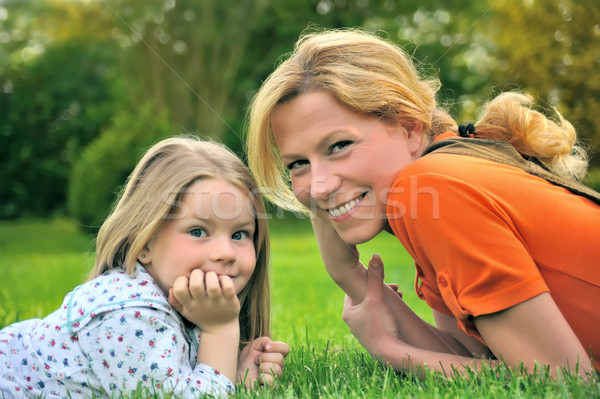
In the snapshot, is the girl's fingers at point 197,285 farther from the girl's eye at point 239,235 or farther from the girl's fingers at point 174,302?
the girl's eye at point 239,235

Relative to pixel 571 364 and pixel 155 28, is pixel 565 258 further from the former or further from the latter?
pixel 155 28

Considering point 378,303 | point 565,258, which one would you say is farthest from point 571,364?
point 378,303

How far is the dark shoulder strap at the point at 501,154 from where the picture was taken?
2678 mm

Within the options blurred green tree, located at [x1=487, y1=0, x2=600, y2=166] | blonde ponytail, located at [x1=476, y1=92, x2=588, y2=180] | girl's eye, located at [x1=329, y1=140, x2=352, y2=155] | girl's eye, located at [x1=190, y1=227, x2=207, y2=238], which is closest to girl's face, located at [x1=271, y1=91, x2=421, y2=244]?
girl's eye, located at [x1=329, y1=140, x2=352, y2=155]

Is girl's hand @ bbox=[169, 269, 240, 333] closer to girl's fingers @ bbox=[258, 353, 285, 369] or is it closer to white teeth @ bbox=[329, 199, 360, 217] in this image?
girl's fingers @ bbox=[258, 353, 285, 369]

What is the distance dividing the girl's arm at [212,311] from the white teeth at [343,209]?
0.57 m

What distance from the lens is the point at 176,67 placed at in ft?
76.3

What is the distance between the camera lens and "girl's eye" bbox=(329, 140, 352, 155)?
9.39 feet

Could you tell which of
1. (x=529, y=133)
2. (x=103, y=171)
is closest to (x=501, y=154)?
(x=529, y=133)

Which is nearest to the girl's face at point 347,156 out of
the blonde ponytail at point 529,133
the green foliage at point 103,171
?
the blonde ponytail at point 529,133

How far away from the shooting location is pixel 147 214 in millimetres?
2879

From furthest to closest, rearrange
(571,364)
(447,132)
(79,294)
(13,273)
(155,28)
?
(155,28)
(13,273)
(447,132)
(79,294)
(571,364)

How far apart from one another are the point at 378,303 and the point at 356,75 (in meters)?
1.14

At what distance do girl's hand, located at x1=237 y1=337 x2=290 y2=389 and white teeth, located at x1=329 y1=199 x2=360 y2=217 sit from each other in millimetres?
658
